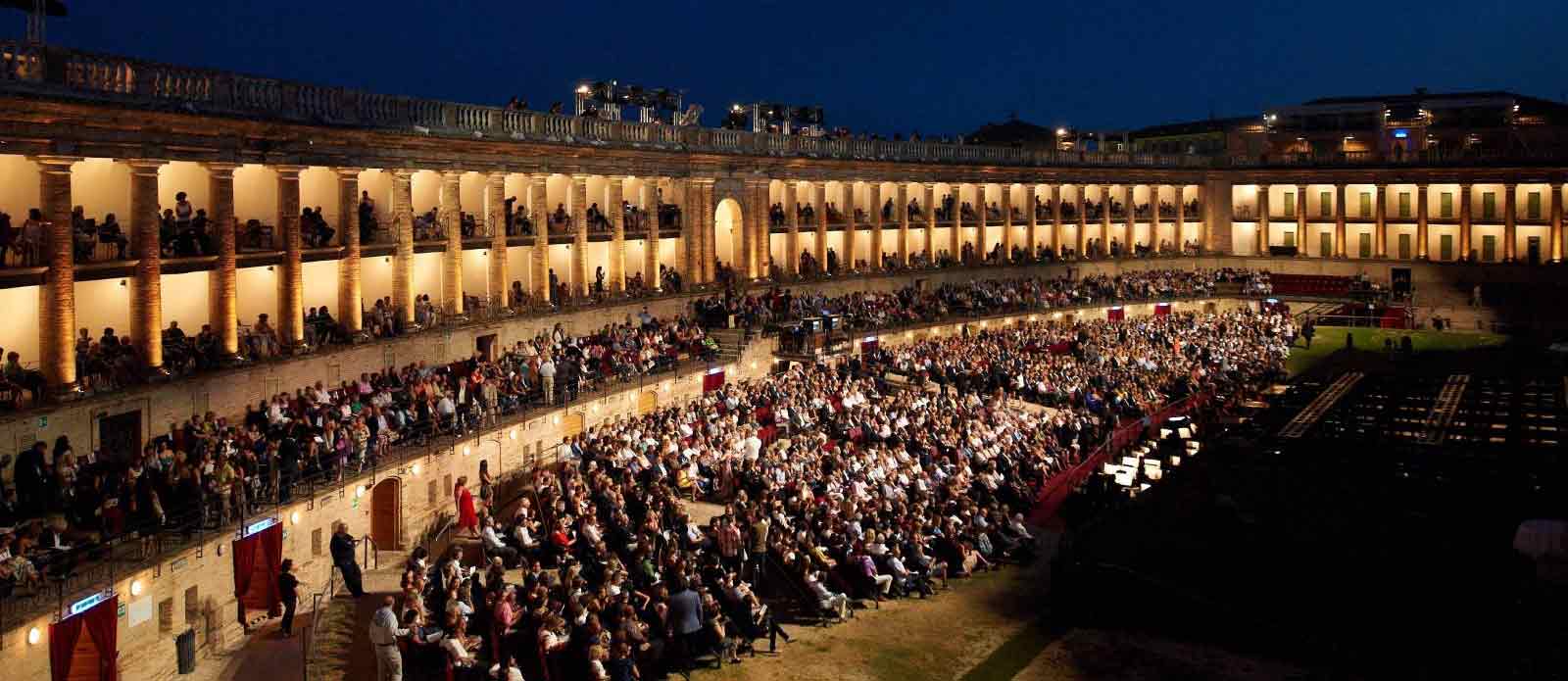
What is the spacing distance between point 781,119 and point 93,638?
168ft

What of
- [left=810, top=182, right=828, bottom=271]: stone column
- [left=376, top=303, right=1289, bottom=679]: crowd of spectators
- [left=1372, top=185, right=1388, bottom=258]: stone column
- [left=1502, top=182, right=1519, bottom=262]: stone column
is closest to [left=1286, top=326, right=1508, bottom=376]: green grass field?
[left=376, top=303, right=1289, bottom=679]: crowd of spectators

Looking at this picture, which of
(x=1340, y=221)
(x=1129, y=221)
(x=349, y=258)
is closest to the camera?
(x=349, y=258)

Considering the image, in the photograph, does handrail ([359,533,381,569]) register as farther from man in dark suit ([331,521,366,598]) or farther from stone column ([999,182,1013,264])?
stone column ([999,182,1013,264])

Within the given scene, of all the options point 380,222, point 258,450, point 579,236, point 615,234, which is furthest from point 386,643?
point 615,234

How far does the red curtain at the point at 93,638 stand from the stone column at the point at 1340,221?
289 feet

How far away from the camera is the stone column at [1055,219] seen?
89.1 meters

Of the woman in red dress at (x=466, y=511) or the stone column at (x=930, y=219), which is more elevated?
the stone column at (x=930, y=219)

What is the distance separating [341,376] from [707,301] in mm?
21579

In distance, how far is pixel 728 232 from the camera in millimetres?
67625

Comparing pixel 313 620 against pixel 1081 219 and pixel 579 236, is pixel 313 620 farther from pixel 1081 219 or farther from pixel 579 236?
pixel 1081 219

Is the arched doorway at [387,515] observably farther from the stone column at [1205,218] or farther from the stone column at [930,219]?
the stone column at [1205,218]

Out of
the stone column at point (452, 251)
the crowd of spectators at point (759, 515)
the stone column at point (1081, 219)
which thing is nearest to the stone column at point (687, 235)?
the crowd of spectators at point (759, 515)

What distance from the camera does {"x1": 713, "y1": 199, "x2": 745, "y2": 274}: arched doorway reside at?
217 ft

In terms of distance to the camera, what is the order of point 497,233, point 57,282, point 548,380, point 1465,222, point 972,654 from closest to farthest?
point 972,654 → point 57,282 → point 548,380 → point 497,233 → point 1465,222
